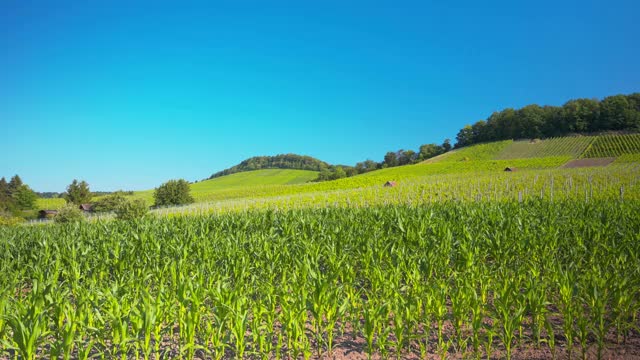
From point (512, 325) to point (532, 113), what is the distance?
4741 inches

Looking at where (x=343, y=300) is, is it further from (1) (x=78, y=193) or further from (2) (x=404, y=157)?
(2) (x=404, y=157)

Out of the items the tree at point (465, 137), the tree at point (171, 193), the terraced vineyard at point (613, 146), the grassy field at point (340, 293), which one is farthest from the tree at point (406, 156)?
the grassy field at point (340, 293)

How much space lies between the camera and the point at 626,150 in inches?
2931

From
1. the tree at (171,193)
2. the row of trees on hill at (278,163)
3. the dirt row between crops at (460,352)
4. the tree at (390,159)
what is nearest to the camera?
the dirt row between crops at (460,352)

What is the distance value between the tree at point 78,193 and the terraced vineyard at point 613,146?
104521mm

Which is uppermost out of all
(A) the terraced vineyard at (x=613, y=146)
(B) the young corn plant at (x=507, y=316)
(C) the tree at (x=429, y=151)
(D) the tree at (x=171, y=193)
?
(C) the tree at (x=429, y=151)

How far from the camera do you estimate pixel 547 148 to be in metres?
88.4

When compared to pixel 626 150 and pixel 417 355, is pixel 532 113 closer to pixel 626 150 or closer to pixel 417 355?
pixel 626 150

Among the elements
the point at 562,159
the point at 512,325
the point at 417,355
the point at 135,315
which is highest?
the point at 562,159

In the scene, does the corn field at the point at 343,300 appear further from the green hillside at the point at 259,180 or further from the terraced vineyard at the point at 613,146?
the green hillside at the point at 259,180

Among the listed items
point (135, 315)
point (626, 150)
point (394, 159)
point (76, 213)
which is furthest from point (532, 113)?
point (135, 315)

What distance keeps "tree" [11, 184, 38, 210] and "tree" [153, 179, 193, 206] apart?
45880 mm

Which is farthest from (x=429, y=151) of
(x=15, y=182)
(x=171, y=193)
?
(x=15, y=182)

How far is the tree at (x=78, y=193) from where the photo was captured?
235 feet
